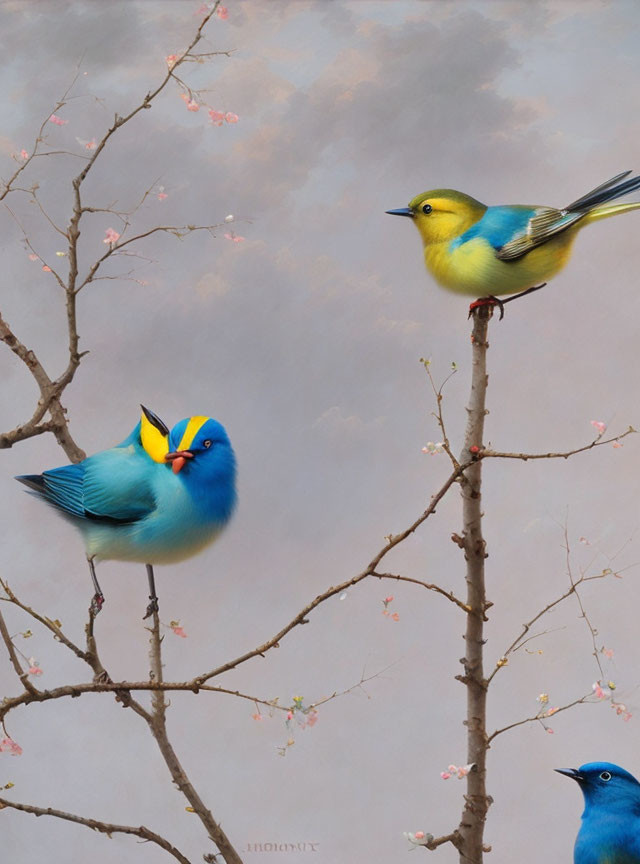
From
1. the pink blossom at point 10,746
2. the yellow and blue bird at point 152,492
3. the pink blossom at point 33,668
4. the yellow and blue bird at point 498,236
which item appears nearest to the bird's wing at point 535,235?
the yellow and blue bird at point 498,236

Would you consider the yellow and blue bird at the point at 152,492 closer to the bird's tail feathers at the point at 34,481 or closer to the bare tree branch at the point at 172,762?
the bird's tail feathers at the point at 34,481

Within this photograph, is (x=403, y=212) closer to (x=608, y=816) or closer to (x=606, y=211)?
(x=606, y=211)

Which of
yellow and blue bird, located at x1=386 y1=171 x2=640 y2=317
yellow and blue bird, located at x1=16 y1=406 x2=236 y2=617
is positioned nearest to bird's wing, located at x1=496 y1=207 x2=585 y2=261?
yellow and blue bird, located at x1=386 y1=171 x2=640 y2=317

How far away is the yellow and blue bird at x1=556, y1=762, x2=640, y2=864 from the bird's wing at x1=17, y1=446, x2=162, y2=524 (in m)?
0.69

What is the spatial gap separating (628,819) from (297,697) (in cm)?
51

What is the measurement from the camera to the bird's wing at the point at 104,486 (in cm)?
150

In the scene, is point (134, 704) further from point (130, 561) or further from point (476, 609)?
point (476, 609)

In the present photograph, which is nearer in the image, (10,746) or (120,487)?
(120,487)

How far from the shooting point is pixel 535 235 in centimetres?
158

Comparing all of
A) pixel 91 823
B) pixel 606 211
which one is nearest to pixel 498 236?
pixel 606 211

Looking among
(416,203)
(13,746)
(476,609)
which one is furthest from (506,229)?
(13,746)

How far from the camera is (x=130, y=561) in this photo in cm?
154

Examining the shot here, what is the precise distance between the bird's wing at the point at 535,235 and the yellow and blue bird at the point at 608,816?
2.35ft

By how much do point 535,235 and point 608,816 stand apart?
31.7 inches
